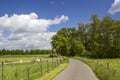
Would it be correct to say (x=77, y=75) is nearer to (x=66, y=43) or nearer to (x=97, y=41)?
(x=97, y=41)

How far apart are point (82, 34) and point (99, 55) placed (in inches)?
1080

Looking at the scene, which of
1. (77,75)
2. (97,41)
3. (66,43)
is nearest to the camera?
(77,75)

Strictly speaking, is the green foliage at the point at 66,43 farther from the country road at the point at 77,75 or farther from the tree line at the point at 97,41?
the country road at the point at 77,75

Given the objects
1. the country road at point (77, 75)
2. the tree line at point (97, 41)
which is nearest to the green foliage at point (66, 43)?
the tree line at point (97, 41)

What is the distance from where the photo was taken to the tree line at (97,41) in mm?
113562

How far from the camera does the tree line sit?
114 metres

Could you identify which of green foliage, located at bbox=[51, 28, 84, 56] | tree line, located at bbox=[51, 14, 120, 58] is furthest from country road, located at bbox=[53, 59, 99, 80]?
green foliage, located at bbox=[51, 28, 84, 56]

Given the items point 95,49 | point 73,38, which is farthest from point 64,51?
point 95,49

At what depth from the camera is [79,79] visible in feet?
73.0

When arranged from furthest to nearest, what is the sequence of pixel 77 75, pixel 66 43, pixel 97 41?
pixel 66 43, pixel 97 41, pixel 77 75

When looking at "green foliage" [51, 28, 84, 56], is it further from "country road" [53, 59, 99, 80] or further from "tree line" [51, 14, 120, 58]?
"country road" [53, 59, 99, 80]

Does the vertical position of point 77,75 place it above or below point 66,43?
below

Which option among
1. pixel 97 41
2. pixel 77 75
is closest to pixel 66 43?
pixel 97 41

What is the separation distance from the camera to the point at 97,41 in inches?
4596
